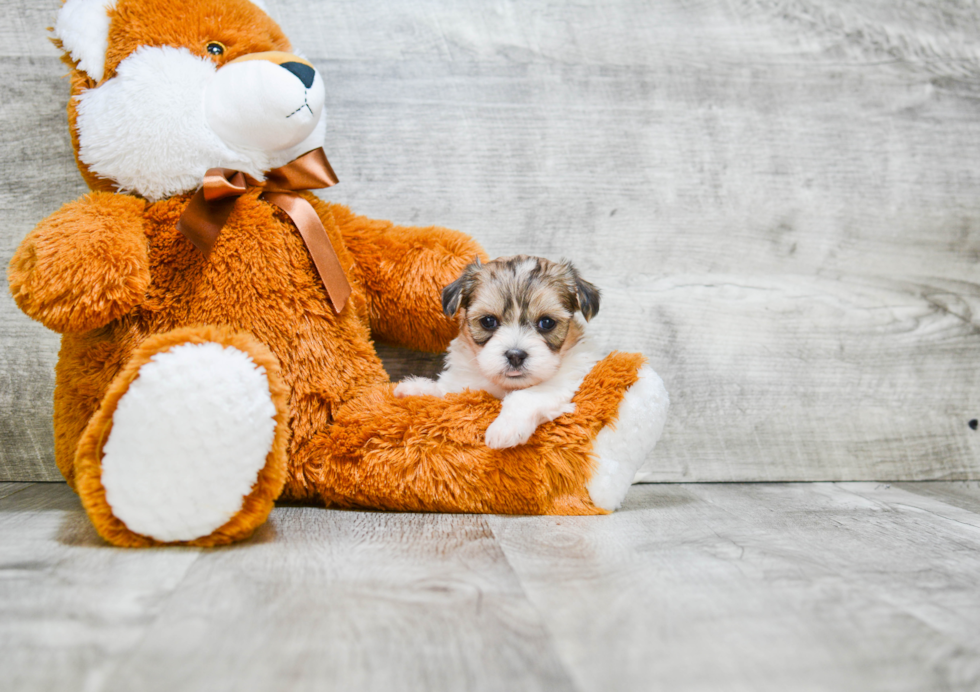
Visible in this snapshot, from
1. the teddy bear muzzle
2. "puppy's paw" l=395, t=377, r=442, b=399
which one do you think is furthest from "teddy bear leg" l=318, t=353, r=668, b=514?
the teddy bear muzzle

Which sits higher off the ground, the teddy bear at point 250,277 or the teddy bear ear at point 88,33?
the teddy bear ear at point 88,33

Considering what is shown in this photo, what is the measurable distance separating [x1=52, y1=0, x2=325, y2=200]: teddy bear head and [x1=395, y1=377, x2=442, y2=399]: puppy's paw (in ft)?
2.25

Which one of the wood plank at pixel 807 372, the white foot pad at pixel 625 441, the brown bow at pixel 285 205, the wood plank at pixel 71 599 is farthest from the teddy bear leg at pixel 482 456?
the wood plank at pixel 807 372

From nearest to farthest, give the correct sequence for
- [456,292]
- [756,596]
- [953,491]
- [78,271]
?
[756,596] → [78,271] → [456,292] → [953,491]

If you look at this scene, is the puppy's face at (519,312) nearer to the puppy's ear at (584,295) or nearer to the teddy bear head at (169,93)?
the puppy's ear at (584,295)

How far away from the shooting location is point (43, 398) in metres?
2.08

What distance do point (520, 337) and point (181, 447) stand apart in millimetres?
842

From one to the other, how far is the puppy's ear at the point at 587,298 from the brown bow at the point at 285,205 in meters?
0.61

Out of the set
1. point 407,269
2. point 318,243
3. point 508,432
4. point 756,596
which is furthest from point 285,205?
point 756,596

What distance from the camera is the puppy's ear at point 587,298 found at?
184cm

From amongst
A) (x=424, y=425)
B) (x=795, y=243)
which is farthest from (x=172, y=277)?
(x=795, y=243)

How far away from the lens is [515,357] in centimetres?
171

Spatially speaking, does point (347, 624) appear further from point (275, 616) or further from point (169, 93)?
point (169, 93)

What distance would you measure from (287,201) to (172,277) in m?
0.33
